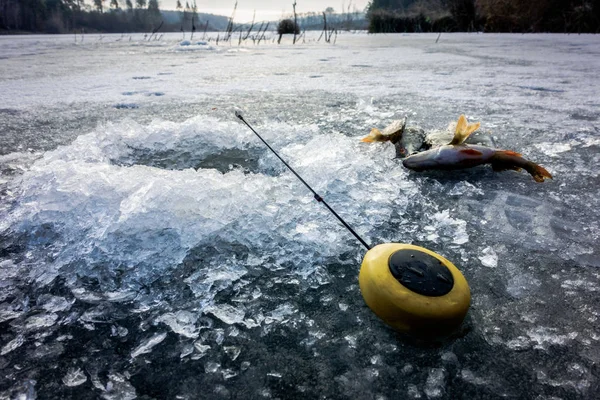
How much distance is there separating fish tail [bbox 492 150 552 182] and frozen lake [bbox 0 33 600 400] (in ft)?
0.19

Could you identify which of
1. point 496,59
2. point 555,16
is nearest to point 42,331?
point 496,59

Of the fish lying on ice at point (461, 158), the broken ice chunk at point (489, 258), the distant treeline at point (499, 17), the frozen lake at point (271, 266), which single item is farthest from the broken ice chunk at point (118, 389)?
the distant treeline at point (499, 17)

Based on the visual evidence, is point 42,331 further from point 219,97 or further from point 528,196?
point 219,97

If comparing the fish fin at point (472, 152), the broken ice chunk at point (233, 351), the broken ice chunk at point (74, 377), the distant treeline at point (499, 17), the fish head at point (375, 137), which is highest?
the distant treeline at point (499, 17)

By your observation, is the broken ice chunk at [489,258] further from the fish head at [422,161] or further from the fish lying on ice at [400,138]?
the fish lying on ice at [400,138]

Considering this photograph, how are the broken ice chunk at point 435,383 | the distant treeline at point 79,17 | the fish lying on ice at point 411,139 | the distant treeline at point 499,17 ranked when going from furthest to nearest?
the distant treeline at point 79,17
the distant treeline at point 499,17
the fish lying on ice at point 411,139
the broken ice chunk at point 435,383

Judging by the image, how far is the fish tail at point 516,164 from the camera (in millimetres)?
1846

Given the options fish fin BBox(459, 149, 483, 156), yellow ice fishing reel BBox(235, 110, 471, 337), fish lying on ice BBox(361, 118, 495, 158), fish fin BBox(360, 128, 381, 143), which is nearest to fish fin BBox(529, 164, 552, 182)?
fish fin BBox(459, 149, 483, 156)

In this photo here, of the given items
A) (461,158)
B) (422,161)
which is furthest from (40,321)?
(461,158)

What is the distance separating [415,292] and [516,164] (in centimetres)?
149

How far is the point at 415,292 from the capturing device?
0.90 m

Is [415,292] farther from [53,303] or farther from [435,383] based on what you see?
[53,303]

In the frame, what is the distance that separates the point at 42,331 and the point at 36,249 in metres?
0.49

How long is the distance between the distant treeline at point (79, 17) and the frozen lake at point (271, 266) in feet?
126
